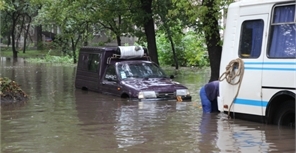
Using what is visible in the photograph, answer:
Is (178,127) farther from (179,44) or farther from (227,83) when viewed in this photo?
(179,44)

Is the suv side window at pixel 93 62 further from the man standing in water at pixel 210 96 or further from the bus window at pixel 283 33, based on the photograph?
the bus window at pixel 283 33

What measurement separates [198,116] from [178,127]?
5.81 ft

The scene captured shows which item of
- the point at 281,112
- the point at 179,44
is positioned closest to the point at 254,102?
the point at 281,112

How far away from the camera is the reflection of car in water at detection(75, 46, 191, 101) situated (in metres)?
15.5

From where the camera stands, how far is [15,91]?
15.4 m

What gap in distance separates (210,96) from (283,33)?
10.4 feet

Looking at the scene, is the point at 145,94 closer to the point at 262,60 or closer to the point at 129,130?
the point at 129,130

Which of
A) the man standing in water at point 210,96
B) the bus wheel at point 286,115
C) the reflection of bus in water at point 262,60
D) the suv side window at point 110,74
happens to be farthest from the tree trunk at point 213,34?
the bus wheel at point 286,115

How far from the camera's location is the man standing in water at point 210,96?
1246cm

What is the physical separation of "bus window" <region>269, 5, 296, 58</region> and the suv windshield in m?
Answer: 7.19

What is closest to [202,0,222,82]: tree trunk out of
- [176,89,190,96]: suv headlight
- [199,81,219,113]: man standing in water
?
[176,89,190,96]: suv headlight

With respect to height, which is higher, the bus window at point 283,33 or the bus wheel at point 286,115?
the bus window at point 283,33

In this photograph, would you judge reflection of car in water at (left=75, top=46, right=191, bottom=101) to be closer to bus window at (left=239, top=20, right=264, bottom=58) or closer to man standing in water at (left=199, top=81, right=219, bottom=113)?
man standing in water at (left=199, top=81, right=219, bottom=113)

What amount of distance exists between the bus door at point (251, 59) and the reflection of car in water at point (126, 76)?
16.5 feet
